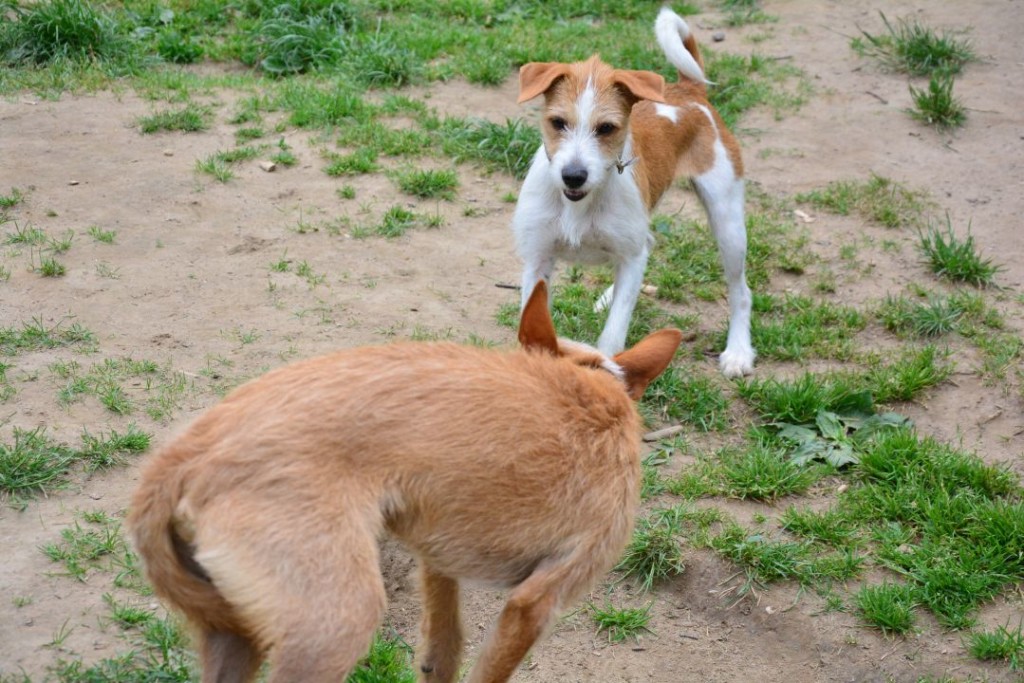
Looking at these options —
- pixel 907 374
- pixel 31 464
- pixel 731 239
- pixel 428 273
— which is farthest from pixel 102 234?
pixel 907 374

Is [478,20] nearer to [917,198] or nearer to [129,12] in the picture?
[129,12]

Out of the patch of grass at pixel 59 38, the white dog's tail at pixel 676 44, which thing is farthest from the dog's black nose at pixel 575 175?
the patch of grass at pixel 59 38

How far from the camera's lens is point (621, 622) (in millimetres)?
4801

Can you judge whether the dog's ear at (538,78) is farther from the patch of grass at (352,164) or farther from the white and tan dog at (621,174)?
the patch of grass at (352,164)

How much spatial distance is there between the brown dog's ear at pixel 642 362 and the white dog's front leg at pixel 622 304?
193cm

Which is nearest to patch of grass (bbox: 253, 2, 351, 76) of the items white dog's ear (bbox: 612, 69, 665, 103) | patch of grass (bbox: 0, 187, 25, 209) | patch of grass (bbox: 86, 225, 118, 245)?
patch of grass (bbox: 0, 187, 25, 209)

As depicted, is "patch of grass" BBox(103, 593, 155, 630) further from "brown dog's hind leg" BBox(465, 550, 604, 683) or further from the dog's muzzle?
the dog's muzzle

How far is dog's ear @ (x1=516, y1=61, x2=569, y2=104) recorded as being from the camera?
239 inches

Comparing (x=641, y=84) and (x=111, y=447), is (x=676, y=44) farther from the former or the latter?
(x=111, y=447)

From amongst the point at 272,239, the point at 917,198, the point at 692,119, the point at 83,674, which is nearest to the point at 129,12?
the point at 272,239

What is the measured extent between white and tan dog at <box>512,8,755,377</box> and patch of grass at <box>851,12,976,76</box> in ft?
12.0

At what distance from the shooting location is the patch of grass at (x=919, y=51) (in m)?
9.91

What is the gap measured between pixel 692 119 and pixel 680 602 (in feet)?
10.5

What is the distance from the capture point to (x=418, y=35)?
→ 9.93 m
